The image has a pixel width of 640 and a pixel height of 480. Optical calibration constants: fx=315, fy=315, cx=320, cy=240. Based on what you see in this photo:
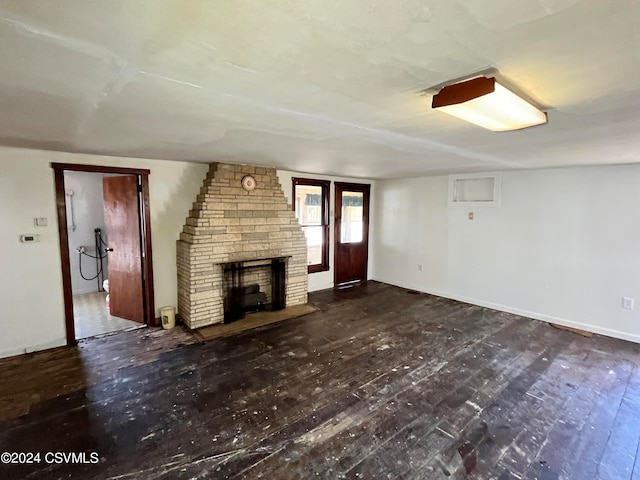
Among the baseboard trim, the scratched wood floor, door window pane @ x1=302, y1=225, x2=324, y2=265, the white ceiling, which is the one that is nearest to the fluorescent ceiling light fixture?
the white ceiling

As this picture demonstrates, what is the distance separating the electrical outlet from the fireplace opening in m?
4.41

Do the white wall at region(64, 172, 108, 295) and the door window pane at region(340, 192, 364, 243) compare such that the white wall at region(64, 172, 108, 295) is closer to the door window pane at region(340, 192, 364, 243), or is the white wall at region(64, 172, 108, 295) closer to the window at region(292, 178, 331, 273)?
the window at region(292, 178, 331, 273)

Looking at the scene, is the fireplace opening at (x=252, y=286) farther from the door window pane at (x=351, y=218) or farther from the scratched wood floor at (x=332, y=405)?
the door window pane at (x=351, y=218)

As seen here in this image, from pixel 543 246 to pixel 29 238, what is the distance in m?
6.32

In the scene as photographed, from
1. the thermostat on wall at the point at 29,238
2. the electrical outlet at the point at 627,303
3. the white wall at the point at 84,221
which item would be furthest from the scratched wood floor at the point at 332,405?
the white wall at the point at 84,221

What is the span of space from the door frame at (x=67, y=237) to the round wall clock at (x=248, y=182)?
117 centimetres

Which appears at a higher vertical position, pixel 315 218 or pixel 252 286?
pixel 315 218

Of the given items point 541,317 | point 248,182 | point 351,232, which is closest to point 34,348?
point 248,182

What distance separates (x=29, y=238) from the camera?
10.8 feet

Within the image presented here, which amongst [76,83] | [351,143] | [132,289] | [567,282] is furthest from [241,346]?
[567,282]

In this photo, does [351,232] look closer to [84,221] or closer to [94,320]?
[94,320]

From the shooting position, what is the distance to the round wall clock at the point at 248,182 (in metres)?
4.37

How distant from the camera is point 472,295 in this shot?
5.22m

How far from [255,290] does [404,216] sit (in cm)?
324
